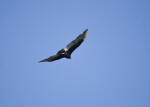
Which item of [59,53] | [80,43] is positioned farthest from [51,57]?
[80,43]

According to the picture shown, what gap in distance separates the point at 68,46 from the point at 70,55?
3.98 ft

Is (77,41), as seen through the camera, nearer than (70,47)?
Yes

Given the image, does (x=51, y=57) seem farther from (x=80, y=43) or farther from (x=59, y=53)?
(x=80, y=43)

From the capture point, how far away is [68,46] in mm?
35031

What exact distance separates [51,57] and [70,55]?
6.28ft

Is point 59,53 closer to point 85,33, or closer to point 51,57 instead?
point 51,57

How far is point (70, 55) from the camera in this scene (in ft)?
118

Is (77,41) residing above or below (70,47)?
above

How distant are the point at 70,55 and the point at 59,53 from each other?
4.29ft

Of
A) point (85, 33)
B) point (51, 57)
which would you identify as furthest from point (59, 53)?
point (85, 33)

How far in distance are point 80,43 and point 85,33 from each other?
1.06 meters

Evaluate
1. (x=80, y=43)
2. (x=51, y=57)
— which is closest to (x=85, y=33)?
(x=80, y=43)

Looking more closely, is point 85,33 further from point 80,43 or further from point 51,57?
point 51,57

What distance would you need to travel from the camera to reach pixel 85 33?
34969 mm
